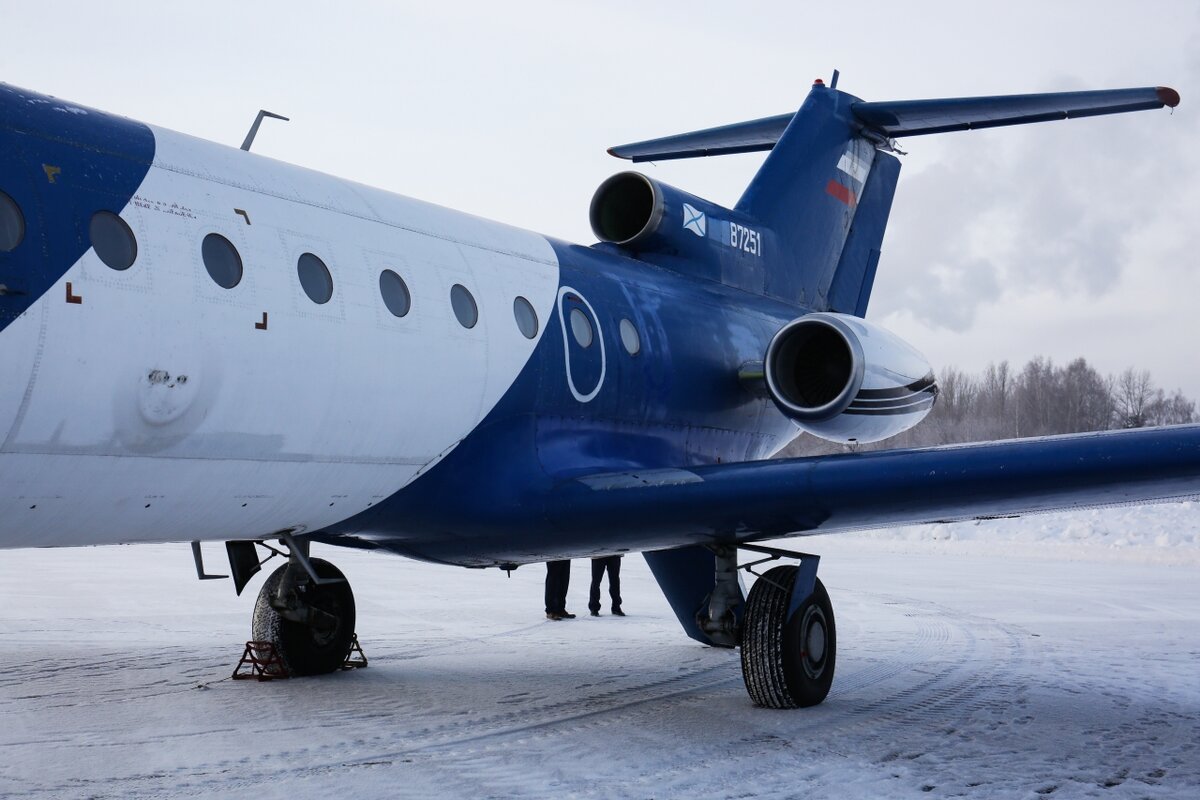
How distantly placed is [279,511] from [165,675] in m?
2.83

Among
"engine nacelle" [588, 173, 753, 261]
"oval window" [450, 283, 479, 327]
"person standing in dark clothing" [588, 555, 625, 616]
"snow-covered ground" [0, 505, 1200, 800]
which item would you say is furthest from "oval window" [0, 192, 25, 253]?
"person standing in dark clothing" [588, 555, 625, 616]

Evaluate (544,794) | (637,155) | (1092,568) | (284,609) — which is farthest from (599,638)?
(1092,568)

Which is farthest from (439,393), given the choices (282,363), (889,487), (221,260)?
(889,487)

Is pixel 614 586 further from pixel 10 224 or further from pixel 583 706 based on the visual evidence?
pixel 10 224

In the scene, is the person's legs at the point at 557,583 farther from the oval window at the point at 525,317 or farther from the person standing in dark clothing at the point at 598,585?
the oval window at the point at 525,317

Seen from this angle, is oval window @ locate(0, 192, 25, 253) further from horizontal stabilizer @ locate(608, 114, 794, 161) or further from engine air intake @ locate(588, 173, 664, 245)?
horizontal stabilizer @ locate(608, 114, 794, 161)

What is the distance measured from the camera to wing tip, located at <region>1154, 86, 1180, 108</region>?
9164 mm

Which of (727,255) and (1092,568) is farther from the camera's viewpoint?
(1092,568)

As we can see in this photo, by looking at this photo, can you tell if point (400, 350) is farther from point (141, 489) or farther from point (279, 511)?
point (141, 489)

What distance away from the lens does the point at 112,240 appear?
5273 millimetres

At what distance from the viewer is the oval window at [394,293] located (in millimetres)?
6594

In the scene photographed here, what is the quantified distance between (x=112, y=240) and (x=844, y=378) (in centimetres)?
509

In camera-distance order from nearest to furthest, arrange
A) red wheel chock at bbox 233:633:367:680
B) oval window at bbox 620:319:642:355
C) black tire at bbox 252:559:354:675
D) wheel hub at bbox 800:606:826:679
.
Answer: wheel hub at bbox 800:606:826:679 → red wheel chock at bbox 233:633:367:680 → oval window at bbox 620:319:642:355 → black tire at bbox 252:559:354:675

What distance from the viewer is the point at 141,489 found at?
18.1 ft
